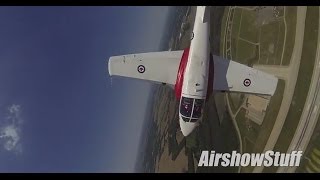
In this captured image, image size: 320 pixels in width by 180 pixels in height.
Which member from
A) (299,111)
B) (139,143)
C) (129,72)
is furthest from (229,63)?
(139,143)

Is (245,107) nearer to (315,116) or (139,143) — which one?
(315,116)

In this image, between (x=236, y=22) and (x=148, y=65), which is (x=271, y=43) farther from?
(x=148, y=65)

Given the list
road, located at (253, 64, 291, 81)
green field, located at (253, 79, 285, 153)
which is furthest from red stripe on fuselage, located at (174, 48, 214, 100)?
green field, located at (253, 79, 285, 153)

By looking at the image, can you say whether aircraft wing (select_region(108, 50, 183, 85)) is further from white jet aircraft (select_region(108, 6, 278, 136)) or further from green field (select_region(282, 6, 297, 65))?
green field (select_region(282, 6, 297, 65))

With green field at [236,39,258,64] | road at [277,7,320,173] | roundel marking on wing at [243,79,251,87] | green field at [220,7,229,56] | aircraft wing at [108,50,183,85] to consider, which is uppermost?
green field at [220,7,229,56]

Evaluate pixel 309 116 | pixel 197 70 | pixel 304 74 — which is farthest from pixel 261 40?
pixel 197 70

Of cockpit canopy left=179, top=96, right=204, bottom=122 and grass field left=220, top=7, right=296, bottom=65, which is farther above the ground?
grass field left=220, top=7, right=296, bottom=65
